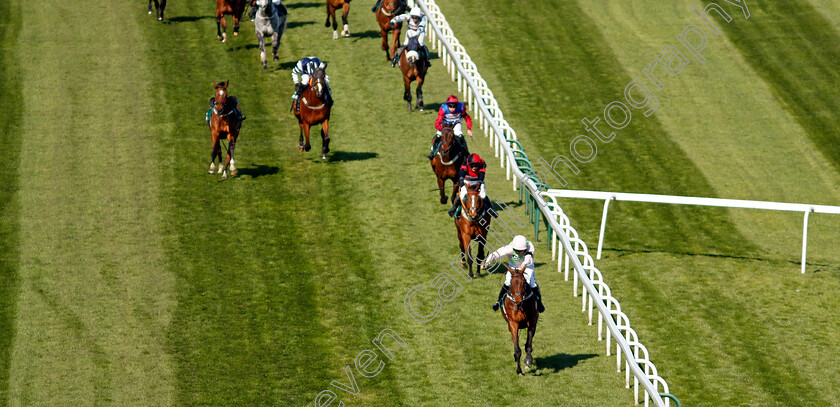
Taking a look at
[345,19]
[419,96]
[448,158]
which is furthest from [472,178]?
[345,19]

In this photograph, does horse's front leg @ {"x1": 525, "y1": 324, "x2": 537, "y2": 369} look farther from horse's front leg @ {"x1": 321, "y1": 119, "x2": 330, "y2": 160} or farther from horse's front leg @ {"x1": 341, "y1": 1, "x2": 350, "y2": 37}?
horse's front leg @ {"x1": 341, "y1": 1, "x2": 350, "y2": 37}

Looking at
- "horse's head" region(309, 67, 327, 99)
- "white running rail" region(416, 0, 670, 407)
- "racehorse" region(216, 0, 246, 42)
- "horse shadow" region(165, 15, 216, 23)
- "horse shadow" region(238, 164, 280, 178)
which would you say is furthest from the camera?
"horse shadow" region(165, 15, 216, 23)

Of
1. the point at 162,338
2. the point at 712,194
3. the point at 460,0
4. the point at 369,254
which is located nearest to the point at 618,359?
the point at 369,254

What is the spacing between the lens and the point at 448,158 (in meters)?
20.5

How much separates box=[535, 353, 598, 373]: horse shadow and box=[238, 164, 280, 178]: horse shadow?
943 centimetres

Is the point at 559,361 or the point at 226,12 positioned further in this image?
the point at 226,12

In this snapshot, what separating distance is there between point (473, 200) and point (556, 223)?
1.90 m

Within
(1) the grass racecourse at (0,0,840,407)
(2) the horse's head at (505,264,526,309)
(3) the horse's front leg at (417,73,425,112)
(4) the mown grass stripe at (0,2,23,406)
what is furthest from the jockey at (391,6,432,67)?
(2) the horse's head at (505,264,526,309)

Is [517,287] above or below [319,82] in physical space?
below

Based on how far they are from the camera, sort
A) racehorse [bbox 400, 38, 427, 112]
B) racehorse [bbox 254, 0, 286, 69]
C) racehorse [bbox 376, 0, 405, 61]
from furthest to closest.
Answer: racehorse [bbox 376, 0, 405, 61]
racehorse [bbox 254, 0, 286, 69]
racehorse [bbox 400, 38, 427, 112]

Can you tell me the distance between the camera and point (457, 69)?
27.5 metres

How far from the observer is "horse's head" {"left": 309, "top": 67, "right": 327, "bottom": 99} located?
883 inches

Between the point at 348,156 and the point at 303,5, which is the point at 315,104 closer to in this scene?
the point at 348,156

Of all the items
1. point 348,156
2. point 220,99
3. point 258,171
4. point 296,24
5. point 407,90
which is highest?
point 220,99
